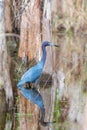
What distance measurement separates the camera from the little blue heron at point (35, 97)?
2.93 metres

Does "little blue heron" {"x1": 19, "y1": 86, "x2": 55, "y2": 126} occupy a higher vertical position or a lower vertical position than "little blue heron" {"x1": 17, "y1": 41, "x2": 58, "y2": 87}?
lower

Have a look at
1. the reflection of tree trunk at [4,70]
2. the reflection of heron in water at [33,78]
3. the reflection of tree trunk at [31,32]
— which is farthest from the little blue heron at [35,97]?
the reflection of tree trunk at [31,32]

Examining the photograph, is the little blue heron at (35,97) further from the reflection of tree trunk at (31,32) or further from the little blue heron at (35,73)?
the reflection of tree trunk at (31,32)

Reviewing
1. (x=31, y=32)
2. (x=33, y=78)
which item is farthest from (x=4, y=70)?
(x=31, y=32)

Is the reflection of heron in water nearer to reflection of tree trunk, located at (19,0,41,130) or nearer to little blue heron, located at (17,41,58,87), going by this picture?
little blue heron, located at (17,41,58,87)

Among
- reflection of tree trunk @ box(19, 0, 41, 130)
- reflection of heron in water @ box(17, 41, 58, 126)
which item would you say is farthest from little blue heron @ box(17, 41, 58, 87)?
reflection of tree trunk @ box(19, 0, 41, 130)

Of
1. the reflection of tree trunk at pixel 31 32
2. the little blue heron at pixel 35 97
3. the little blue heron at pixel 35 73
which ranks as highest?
the reflection of tree trunk at pixel 31 32

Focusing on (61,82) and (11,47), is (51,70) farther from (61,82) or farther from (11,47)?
(11,47)

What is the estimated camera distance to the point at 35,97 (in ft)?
10.3

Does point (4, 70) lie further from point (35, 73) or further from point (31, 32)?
point (31, 32)

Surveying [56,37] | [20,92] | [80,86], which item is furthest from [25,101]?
[56,37]

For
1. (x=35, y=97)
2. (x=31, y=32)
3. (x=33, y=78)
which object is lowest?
(x=35, y=97)

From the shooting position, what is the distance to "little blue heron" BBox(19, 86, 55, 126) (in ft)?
9.61

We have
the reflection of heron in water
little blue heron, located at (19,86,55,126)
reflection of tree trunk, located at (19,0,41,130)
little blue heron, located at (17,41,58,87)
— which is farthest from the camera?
reflection of tree trunk, located at (19,0,41,130)
